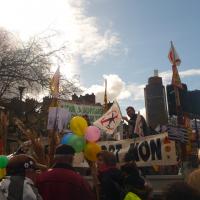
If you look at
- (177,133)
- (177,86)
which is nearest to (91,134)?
(177,133)

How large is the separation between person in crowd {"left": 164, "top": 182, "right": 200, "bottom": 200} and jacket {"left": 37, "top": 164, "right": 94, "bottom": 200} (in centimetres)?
222

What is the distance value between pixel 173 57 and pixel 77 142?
185 inches

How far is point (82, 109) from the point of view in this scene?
1172 centimetres

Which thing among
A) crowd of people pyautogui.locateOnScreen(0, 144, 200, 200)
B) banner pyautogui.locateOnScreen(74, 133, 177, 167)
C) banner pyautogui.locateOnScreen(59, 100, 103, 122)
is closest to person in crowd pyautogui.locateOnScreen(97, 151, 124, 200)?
crowd of people pyautogui.locateOnScreen(0, 144, 200, 200)

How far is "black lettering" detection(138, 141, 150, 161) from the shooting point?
8.58 m

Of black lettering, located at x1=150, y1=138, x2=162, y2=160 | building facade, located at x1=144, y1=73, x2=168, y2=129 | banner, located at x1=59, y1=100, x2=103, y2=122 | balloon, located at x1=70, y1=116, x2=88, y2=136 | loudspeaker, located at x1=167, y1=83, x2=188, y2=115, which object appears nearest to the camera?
balloon, located at x1=70, y1=116, x2=88, y2=136

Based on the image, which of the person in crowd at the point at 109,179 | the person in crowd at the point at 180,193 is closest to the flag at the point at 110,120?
Answer: the person in crowd at the point at 109,179

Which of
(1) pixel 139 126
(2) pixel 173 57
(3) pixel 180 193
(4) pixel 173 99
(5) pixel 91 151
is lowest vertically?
(3) pixel 180 193

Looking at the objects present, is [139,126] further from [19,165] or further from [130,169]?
[19,165]

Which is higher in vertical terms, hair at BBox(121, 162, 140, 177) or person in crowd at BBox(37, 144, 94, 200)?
hair at BBox(121, 162, 140, 177)

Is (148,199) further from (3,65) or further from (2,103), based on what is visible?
(2,103)

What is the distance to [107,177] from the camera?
553 centimetres

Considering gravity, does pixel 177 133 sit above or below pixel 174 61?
below

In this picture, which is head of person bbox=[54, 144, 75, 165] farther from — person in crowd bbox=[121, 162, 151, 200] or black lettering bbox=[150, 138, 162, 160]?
black lettering bbox=[150, 138, 162, 160]
